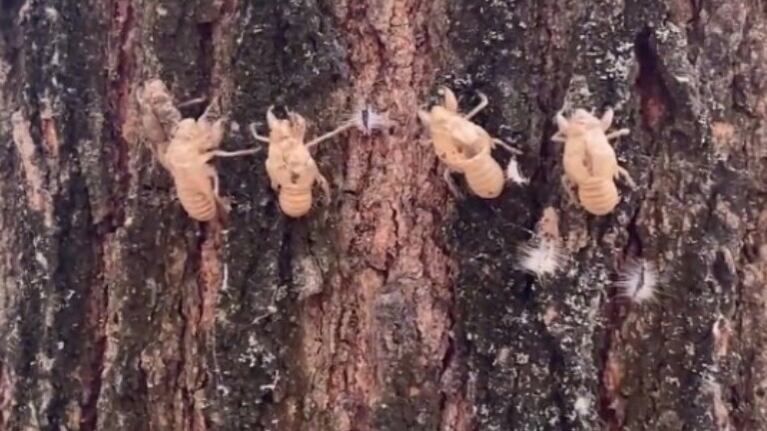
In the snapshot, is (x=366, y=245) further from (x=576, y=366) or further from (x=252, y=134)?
(x=576, y=366)

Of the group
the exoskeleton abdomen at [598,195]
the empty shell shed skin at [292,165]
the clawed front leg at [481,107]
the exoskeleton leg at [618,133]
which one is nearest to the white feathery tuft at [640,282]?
the exoskeleton abdomen at [598,195]

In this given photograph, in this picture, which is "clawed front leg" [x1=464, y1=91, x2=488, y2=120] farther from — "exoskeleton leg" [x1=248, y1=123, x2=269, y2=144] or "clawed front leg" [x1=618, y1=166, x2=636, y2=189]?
"exoskeleton leg" [x1=248, y1=123, x2=269, y2=144]

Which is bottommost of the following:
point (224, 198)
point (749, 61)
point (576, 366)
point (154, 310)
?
point (576, 366)

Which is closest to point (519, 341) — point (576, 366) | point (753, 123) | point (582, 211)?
point (576, 366)

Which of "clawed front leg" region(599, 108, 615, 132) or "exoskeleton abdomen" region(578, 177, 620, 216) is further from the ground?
"clawed front leg" region(599, 108, 615, 132)

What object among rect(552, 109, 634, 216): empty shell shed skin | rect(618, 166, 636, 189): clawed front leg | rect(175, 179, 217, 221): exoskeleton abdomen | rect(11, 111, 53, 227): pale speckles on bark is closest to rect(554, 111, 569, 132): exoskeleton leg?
rect(552, 109, 634, 216): empty shell shed skin

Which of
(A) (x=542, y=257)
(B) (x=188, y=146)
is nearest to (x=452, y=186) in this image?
(A) (x=542, y=257)
